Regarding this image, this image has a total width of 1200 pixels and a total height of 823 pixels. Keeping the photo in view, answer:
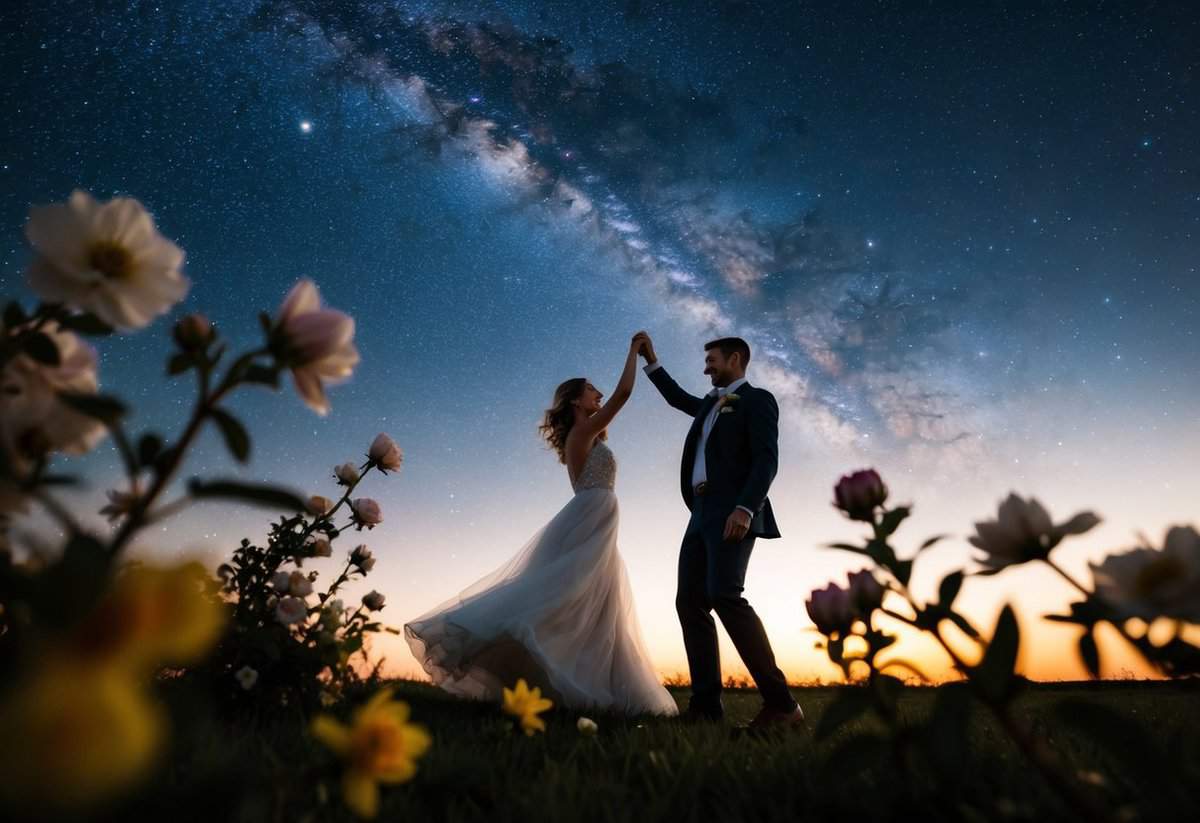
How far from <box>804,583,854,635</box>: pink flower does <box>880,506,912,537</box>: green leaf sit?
0.20 metres

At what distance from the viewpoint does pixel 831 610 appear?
4.49ft

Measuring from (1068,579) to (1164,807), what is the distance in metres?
0.34

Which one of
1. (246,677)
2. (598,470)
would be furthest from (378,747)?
(598,470)

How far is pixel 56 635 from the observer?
466mm

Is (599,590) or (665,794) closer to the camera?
(665,794)

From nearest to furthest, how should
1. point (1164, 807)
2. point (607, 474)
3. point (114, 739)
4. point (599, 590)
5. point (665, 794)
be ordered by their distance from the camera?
point (114, 739)
point (1164, 807)
point (665, 794)
point (599, 590)
point (607, 474)

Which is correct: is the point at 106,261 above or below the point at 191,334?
above

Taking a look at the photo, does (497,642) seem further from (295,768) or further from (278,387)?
(278,387)

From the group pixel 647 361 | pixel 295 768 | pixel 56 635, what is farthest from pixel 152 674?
pixel 647 361

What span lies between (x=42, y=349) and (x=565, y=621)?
11.8ft

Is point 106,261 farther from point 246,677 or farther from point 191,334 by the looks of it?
point 246,677

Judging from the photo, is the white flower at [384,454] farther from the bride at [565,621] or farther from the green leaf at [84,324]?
the green leaf at [84,324]

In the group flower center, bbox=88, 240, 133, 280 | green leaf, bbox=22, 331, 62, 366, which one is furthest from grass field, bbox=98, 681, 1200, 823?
flower center, bbox=88, 240, 133, 280

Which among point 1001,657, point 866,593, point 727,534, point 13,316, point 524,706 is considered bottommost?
point 524,706
